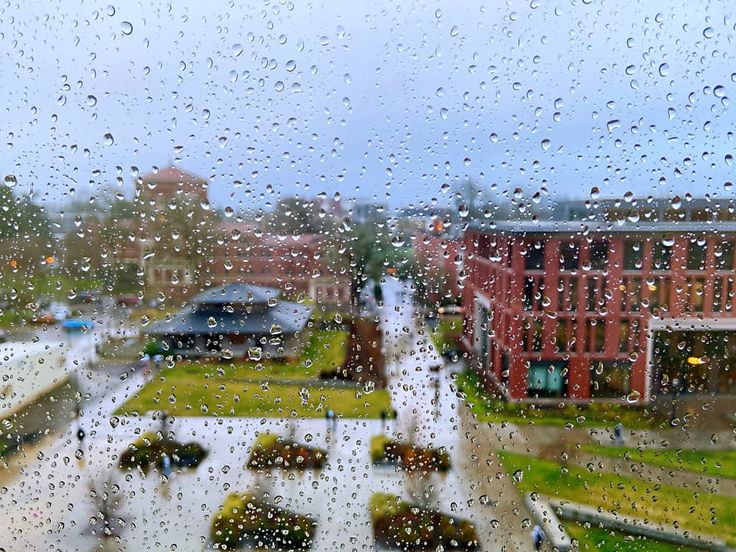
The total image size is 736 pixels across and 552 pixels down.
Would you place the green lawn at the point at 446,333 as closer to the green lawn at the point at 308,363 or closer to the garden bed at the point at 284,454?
the green lawn at the point at 308,363

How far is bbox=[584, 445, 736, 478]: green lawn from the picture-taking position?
110 centimetres

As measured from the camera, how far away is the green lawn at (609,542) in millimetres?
1106

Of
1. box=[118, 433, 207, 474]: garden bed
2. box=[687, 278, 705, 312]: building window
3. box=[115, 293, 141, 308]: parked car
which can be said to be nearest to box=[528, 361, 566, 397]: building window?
box=[687, 278, 705, 312]: building window

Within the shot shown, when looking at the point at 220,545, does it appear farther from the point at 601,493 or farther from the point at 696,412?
the point at 696,412

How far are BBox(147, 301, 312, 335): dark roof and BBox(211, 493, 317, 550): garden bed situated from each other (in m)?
0.46

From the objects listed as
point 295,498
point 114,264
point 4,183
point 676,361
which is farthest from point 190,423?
point 676,361

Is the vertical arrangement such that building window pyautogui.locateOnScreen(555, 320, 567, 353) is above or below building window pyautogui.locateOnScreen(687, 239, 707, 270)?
below

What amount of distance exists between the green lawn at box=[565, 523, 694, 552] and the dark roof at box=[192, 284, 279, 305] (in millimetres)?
982

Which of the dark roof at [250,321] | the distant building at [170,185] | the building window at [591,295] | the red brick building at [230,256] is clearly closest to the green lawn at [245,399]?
the dark roof at [250,321]

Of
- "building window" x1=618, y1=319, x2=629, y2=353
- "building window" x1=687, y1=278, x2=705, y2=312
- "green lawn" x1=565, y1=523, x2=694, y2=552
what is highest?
"building window" x1=687, y1=278, x2=705, y2=312

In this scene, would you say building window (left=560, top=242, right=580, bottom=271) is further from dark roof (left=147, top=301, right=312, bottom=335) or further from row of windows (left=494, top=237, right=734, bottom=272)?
dark roof (left=147, top=301, right=312, bottom=335)

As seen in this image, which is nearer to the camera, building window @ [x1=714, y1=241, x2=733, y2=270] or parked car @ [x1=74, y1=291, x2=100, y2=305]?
building window @ [x1=714, y1=241, x2=733, y2=270]

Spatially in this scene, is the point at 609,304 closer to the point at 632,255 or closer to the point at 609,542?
the point at 632,255

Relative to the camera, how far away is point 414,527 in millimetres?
1144
